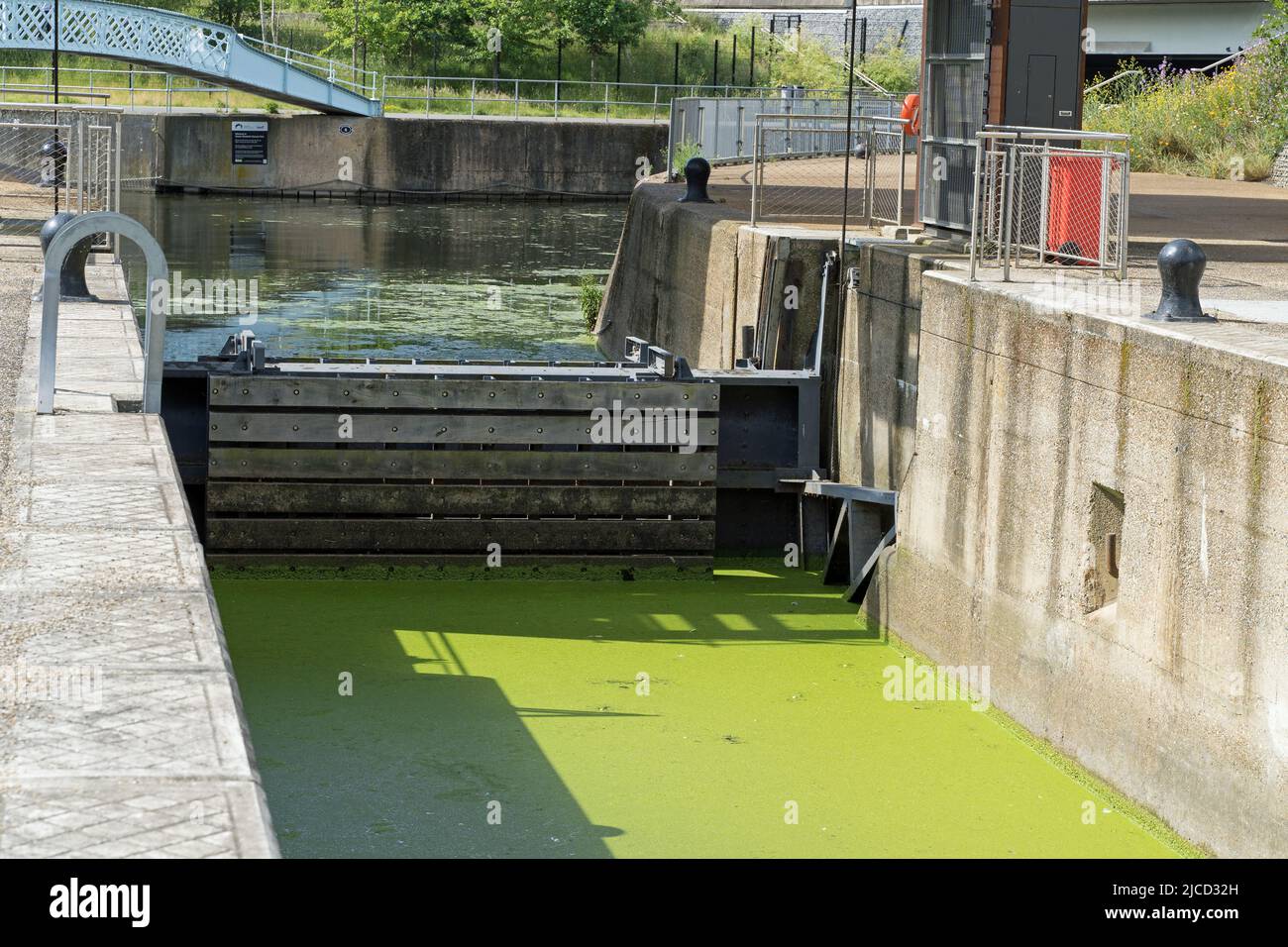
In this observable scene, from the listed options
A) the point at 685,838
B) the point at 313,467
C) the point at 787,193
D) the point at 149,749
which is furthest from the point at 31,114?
the point at 149,749

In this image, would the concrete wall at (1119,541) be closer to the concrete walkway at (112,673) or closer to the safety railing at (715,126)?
the concrete walkway at (112,673)

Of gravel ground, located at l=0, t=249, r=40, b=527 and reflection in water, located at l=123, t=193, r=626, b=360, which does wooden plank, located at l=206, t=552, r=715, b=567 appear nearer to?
gravel ground, located at l=0, t=249, r=40, b=527

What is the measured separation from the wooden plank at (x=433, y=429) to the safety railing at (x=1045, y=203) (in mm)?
2457

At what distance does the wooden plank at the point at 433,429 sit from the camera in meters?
12.6

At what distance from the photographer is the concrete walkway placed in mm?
4453

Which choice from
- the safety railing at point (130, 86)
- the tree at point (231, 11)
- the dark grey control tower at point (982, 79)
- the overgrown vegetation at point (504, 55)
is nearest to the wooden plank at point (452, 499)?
the dark grey control tower at point (982, 79)

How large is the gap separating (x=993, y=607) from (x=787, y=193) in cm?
1080

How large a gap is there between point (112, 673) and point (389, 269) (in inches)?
950

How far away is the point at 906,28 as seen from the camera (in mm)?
60625

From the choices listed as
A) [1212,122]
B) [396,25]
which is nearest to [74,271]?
[1212,122]

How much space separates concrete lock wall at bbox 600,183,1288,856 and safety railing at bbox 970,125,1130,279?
41cm

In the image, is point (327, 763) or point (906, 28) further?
point (906, 28)

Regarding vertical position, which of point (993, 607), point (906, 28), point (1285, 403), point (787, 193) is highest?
point (906, 28)
